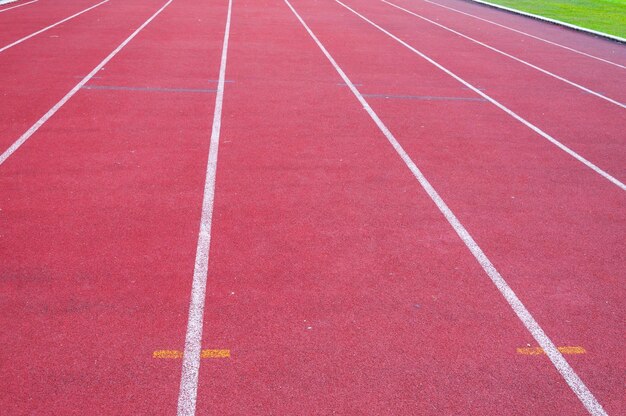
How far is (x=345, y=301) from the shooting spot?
187 inches

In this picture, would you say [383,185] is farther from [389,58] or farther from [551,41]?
[551,41]

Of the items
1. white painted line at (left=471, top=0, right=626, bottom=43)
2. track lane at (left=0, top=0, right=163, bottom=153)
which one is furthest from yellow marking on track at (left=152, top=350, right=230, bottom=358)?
white painted line at (left=471, top=0, right=626, bottom=43)

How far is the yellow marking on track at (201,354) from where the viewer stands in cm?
405

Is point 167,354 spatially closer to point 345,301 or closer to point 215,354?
point 215,354

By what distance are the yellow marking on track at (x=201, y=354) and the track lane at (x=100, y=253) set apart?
0.05 metres

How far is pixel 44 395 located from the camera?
365 cm

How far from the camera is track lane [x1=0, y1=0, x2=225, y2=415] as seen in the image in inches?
150

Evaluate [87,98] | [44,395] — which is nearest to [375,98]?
[87,98]

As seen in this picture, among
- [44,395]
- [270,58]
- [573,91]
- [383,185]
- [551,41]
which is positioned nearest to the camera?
[44,395]

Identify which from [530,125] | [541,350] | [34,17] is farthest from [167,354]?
[34,17]

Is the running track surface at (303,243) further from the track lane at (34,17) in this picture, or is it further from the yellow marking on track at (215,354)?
the track lane at (34,17)

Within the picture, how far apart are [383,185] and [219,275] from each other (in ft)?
8.41

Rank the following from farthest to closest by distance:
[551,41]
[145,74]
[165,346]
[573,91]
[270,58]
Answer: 1. [551,41]
2. [270,58]
3. [573,91]
4. [145,74]
5. [165,346]

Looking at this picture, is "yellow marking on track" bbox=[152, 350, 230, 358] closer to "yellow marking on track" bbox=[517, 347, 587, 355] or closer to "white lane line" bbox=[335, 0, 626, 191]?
"yellow marking on track" bbox=[517, 347, 587, 355]
